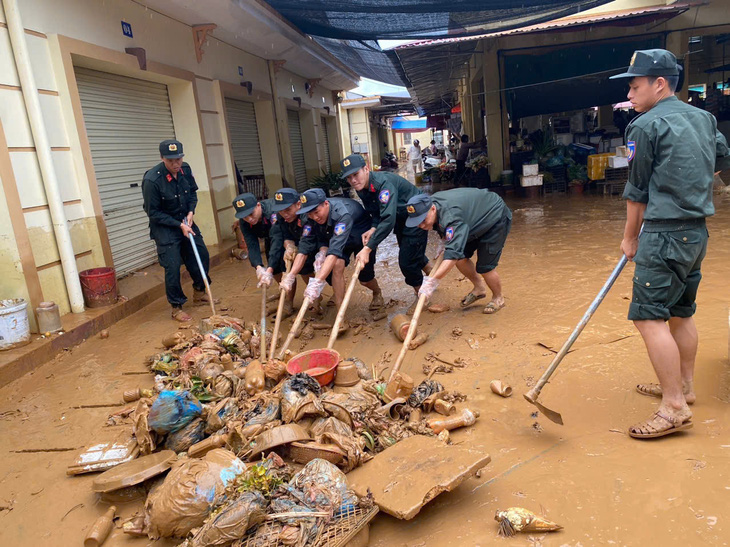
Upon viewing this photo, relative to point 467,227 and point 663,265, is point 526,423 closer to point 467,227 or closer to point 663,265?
point 663,265

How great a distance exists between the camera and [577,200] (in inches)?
433

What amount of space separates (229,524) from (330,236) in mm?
3019

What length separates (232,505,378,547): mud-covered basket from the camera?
2.14m

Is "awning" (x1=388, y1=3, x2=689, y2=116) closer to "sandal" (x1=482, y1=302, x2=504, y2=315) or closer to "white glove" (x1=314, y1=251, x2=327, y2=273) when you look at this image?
"sandal" (x1=482, y1=302, x2=504, y2=315)

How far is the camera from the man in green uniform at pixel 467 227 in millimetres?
4082

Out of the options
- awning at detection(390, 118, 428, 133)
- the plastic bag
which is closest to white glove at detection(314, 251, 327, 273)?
the plastic bag

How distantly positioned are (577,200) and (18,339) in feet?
33.5

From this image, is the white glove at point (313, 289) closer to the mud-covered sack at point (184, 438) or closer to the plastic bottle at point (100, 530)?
the mud-covered sack at point (184, 438)

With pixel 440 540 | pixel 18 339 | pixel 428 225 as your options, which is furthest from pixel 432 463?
pixel 18 339

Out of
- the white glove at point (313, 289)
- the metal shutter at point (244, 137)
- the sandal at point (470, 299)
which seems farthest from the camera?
the metal shutter at point (244, 137)

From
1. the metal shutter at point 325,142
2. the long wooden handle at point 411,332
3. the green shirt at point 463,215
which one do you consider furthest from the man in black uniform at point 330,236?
the metal shutter at point 325,142

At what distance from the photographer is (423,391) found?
3.40 metres

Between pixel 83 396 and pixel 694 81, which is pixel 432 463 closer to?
pixel 83 396

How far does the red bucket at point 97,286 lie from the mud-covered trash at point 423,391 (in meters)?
3.89
